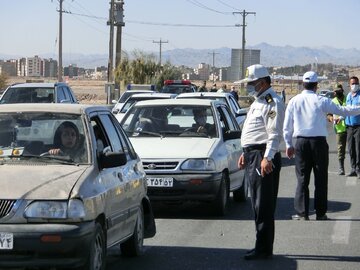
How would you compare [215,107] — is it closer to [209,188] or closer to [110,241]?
[209,188]

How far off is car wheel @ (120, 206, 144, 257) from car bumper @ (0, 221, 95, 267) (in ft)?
6.50

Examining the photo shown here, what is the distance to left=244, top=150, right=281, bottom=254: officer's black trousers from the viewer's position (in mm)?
7754

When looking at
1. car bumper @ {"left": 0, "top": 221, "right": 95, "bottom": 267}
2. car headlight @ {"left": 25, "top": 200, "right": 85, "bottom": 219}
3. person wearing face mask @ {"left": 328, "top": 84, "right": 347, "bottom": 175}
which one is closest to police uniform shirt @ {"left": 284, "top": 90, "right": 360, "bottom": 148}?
car headlight @ {"left": 25, "top": 200, "right": 85, "bottom": 219}

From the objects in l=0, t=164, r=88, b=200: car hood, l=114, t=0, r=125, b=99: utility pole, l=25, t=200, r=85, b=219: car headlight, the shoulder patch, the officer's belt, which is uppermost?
Answer: l=114, t=0, r=125, b=99: utility pole

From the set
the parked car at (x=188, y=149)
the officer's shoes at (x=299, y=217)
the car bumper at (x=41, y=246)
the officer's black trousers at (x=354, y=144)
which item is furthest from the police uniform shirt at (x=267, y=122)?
the officer's black trousers at (x=354, y=144)

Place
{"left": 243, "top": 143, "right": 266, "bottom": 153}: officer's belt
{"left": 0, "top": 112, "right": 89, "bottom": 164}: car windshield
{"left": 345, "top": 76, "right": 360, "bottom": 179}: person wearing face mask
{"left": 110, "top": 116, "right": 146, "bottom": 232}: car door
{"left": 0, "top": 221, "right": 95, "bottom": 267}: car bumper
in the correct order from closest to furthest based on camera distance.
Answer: {"left": 0, "top": 221, "right": 95, "bottom": 267}: car bumper, {"left": 0, "top": 112, "right": 89, "bottom": 164}: car windshield, {"left": 110, "top": 116, "right": 146, "bottom": 232}: car door, {"left": 243, "top": 143, "right": 266, "bottom": 153}: officer's belt, {"left": 345, "top": 76, "right": 360, "bottom": 179}: person wearing face mask

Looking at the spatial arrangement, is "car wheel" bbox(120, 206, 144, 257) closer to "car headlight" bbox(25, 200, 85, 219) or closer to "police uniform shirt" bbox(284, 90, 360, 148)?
"car headlight" bbox(25, 200, 85, 219)

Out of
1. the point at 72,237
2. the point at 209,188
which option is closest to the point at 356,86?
the point at 209,188

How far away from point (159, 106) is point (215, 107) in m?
0.83

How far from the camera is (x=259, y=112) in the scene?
25.7 feet

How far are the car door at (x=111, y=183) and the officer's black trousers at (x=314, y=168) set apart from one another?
355 centimetres

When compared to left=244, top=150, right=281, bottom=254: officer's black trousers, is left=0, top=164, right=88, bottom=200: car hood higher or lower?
higher

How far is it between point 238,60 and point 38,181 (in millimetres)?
69700

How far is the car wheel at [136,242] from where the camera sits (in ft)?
25.3
